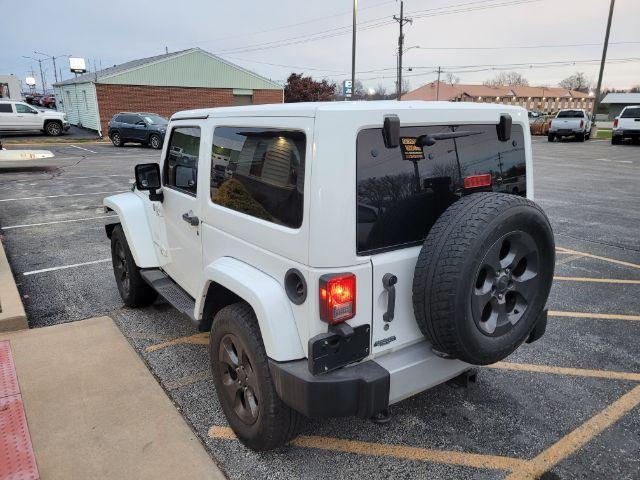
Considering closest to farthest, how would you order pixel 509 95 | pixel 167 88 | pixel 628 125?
1. pixel 628 125
2. pixel 167 88
3. pixel 509 95

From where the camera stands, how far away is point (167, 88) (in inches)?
1249

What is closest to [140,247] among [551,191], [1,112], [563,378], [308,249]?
[308,249]

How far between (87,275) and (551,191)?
10.7 metres

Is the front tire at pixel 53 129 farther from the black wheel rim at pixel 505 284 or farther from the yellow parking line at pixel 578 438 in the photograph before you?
the yellow parking line at pixel 578 438

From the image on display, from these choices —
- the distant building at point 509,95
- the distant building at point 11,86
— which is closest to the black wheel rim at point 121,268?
the distant building at point 11,86

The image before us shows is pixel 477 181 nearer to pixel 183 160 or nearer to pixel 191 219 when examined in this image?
pixel 191 219

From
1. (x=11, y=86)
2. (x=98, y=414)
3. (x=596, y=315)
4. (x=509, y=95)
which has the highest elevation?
(x=11, y=86)

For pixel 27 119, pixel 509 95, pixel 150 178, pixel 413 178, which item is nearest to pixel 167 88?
pixel 27 119

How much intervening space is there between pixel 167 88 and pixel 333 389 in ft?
109

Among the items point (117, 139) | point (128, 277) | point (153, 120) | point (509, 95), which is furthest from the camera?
point (509, 95)

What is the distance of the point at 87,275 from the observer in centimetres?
581

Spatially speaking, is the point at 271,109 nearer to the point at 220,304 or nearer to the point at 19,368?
the point at 220,304

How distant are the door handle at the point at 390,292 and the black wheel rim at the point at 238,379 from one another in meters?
0.79

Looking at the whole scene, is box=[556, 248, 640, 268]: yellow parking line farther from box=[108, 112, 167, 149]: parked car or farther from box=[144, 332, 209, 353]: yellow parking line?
box=[108, 112, 167, 149]: parked car
